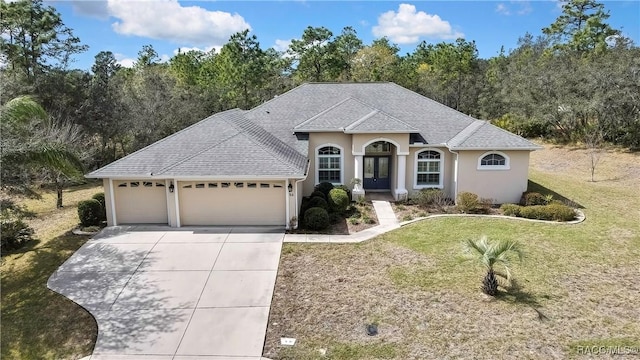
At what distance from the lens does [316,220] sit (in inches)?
663

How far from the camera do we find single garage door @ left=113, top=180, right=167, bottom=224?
17.3 metres

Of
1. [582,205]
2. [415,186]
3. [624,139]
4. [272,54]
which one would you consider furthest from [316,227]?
[272,54]

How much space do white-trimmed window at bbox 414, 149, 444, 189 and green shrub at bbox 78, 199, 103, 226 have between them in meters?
14.6

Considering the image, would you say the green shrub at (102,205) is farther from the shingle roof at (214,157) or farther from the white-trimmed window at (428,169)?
the white-trimmed window at (428,169)

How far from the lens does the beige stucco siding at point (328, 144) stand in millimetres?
21609

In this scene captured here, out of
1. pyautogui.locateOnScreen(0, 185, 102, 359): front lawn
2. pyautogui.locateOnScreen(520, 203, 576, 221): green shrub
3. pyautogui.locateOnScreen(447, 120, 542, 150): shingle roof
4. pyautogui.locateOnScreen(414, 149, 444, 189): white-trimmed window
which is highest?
pyautogui.locateOnScreen(447, 120, 542, 150): shingle roof

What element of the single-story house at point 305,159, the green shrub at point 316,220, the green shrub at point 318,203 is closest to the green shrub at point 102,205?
the single-story house at point 305,159

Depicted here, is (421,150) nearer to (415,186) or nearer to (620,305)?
(415,186)

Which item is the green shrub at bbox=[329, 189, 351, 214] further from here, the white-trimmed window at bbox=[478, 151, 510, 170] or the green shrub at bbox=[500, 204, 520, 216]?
the green shrub at bbox=[500, 204, 520, 216]

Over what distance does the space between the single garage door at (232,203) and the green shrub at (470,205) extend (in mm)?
8152

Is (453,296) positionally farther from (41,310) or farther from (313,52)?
(313,52)

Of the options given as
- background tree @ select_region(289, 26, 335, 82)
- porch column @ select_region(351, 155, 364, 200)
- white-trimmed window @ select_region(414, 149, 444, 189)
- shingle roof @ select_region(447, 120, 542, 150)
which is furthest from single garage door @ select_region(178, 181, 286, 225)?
background tree @ select_region(289, 26, 335, 82)

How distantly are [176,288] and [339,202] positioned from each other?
28.3ft

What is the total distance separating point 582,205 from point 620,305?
418 inches
